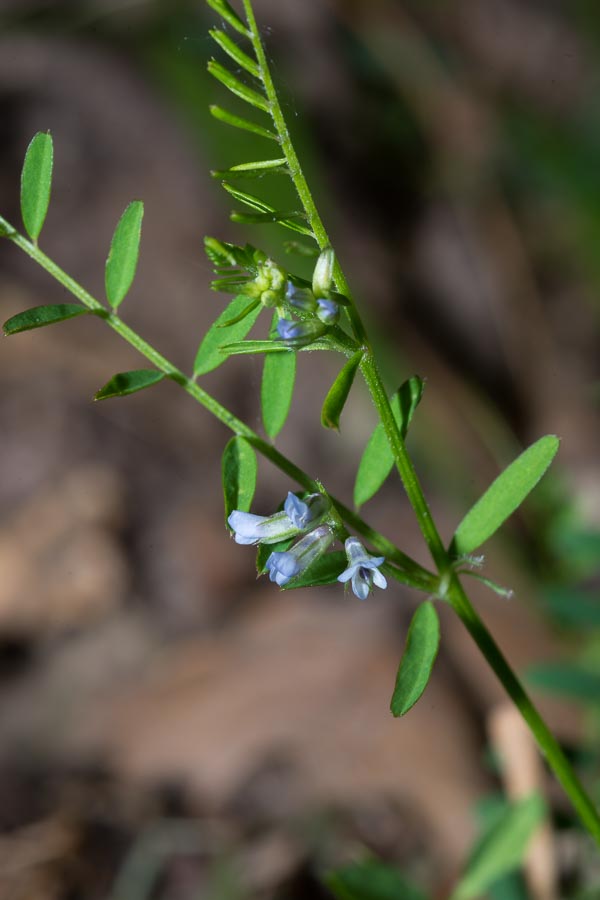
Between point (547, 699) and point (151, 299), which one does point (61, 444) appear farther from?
point (547, 699)

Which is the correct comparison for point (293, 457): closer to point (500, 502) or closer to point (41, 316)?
point (500, 502)

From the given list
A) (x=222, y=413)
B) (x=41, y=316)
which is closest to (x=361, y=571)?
(x=222, y=413)

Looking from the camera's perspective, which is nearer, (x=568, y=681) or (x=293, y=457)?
(x=568, y=681)

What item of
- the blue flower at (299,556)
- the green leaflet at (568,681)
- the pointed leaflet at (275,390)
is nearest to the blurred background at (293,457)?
the green leaflet at (568,681)

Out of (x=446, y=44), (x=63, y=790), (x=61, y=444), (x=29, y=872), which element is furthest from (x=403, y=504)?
(x=446, y=44)

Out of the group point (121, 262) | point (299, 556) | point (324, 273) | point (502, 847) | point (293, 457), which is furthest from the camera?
point (293, 457)

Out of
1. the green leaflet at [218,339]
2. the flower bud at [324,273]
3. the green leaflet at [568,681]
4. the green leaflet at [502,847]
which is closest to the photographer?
the flower bud at [324,273]

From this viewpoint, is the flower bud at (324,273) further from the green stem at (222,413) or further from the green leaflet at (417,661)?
the green leaflet at (417,661)
